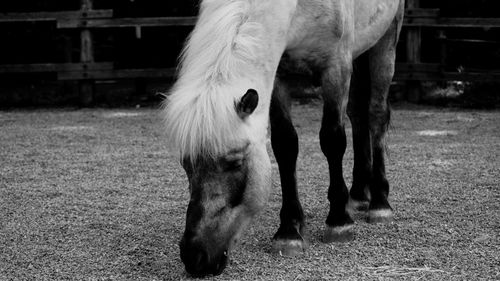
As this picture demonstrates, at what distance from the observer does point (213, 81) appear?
2.99 m

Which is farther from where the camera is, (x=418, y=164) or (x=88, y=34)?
(x=88, y=34)

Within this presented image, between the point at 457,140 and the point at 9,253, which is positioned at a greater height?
the point at 9,253

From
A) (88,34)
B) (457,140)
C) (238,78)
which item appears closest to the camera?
(238,78)

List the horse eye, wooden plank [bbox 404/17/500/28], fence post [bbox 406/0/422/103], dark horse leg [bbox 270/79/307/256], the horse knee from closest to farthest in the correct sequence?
the horse eye, dark horse leg [bbox 270/79/307/256], the horse knee, wooden plank [bbox 404/17/500/28], fence post [bbox 406/0/422/103]

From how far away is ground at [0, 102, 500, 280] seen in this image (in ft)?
10.9

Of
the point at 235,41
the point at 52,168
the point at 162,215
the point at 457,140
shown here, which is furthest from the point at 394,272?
the point at 457,140

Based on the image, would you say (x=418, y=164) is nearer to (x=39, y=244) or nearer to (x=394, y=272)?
(x=394, y=272)

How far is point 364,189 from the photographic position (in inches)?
179

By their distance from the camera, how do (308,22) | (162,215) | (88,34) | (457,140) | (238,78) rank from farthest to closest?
(88,34) → (457,140) → (162,215) → (308,22) → (238,78)

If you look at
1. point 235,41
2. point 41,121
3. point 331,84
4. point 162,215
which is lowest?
point 41,121

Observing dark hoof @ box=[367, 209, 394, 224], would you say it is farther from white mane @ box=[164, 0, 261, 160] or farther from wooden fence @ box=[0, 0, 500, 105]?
wooden fence @ box=[0, 0, 500, 105]

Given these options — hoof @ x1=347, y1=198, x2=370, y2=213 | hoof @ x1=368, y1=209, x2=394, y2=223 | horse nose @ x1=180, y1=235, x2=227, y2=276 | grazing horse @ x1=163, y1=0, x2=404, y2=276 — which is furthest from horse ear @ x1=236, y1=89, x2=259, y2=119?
hoof @ x1=347, y1=198, x2=370, y2=213

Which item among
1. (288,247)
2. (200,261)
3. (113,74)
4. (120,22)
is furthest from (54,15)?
(200,261)

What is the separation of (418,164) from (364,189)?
146cm
